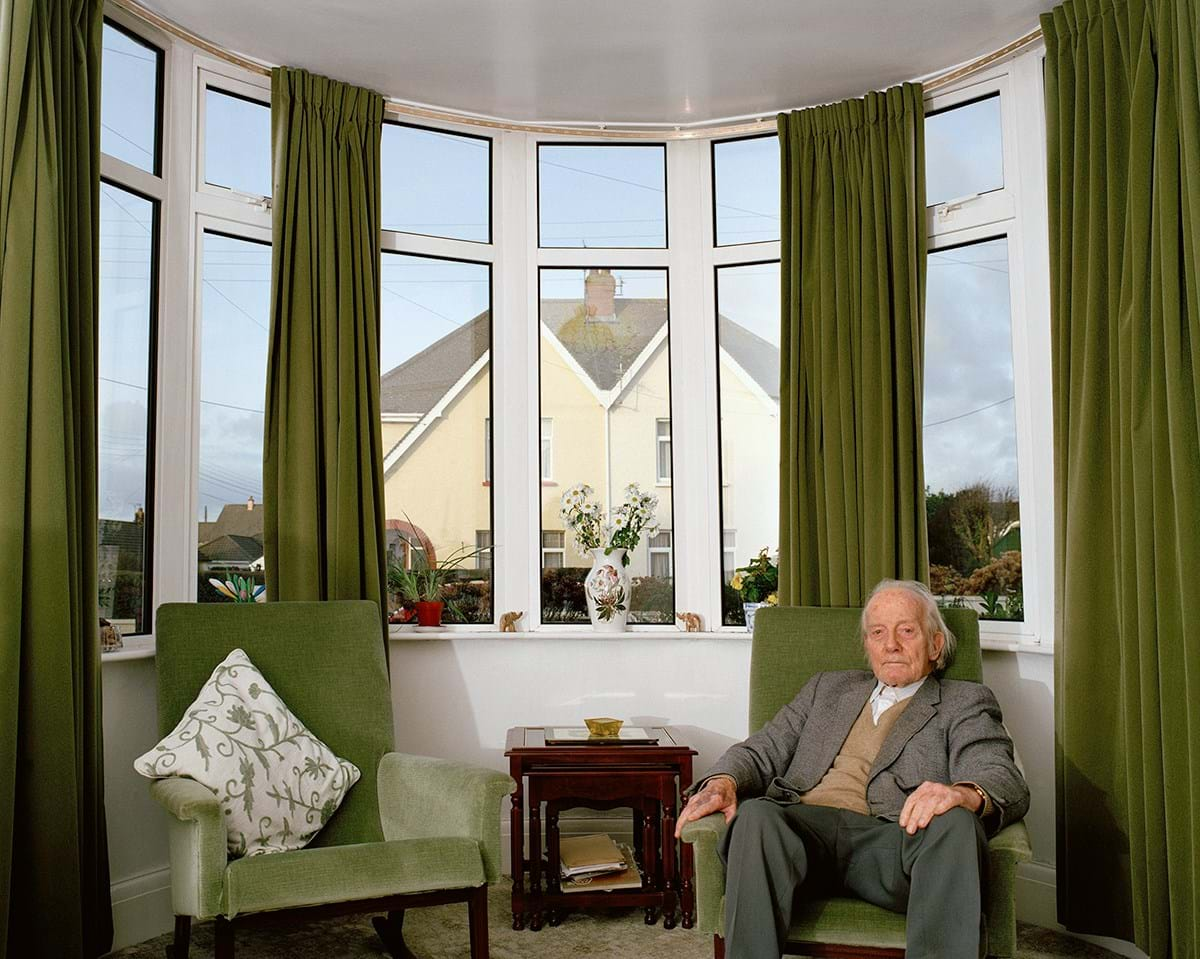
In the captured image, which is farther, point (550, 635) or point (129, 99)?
point (550, 635)

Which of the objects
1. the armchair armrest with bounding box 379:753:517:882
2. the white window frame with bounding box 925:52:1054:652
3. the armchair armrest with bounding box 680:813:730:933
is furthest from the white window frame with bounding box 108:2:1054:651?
the armchair armrest with bounding box 680:813:730:933

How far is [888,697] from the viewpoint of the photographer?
2812 millimetres

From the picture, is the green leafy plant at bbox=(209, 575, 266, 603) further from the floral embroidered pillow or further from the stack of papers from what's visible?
the stack of papers

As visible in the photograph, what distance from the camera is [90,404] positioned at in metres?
2.84

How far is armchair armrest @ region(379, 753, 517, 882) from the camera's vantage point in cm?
258

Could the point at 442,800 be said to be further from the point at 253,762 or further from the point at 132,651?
the point at 132,651

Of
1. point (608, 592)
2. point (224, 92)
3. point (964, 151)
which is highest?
point (224, 92)

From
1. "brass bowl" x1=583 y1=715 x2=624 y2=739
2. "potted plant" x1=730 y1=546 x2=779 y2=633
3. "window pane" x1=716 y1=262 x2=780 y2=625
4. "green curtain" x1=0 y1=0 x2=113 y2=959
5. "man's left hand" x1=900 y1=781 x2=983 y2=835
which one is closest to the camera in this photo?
"man's left hand" x1=900 y1=781 x2=983 y2=835

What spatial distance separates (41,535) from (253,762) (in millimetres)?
747

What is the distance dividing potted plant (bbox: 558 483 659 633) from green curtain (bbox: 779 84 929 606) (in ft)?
1.68

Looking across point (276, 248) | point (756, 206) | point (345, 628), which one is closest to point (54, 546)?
point (345, 628)

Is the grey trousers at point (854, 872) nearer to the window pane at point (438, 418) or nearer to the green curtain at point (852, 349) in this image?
the green curtain at point (852, 349)

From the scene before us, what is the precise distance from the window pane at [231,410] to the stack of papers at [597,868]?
1341mm

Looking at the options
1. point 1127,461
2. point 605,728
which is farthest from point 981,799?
point 605,728
